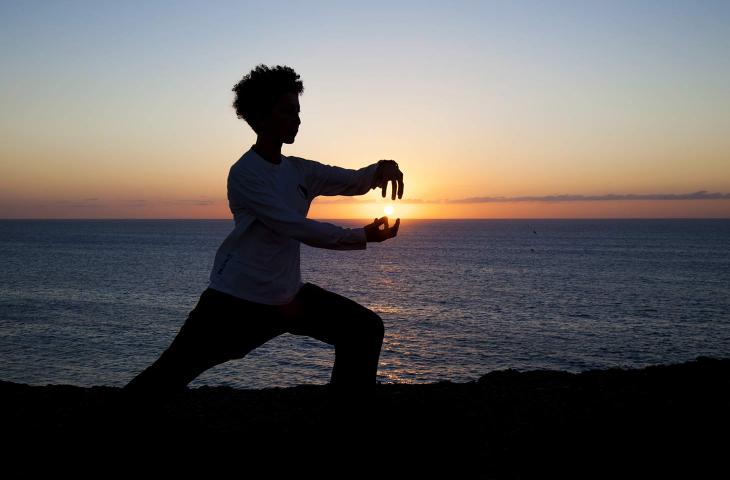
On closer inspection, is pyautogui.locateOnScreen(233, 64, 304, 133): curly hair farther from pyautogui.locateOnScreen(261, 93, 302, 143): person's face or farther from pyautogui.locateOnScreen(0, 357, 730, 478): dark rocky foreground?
pyautogui.locateOnScreen(0, 357, 730, 478): dark rocky foreground

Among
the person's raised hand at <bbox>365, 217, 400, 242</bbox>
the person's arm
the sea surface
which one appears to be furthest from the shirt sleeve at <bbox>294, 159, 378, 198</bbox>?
the sea surface

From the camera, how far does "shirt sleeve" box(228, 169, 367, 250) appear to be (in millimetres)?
3693

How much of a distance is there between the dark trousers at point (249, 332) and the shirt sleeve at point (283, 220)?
523 mm

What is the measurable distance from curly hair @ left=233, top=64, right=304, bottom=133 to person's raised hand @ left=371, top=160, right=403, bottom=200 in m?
0.83

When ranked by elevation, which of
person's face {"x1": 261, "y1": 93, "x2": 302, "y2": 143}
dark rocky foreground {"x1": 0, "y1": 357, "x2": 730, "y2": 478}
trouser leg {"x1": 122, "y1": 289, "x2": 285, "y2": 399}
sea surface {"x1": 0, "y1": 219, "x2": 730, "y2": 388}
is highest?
person's face {"x1": 261, "y1": 93, "x2": 302, "y2": 143}

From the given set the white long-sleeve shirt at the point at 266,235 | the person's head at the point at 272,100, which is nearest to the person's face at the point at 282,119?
the person's head at the point at 272,100

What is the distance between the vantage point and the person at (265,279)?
394cm

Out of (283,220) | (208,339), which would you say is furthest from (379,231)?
(208,339)

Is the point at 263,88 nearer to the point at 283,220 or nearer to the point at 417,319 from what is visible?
the point at 283,220

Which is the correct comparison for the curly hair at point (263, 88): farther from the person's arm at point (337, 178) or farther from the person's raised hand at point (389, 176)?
the person's raised hand at point (389, 176)

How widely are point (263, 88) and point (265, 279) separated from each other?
123cm

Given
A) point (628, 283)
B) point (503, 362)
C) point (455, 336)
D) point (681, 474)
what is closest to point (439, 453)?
point (681, 474)

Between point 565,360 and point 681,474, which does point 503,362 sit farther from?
point 681,474

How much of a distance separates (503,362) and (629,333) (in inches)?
561
